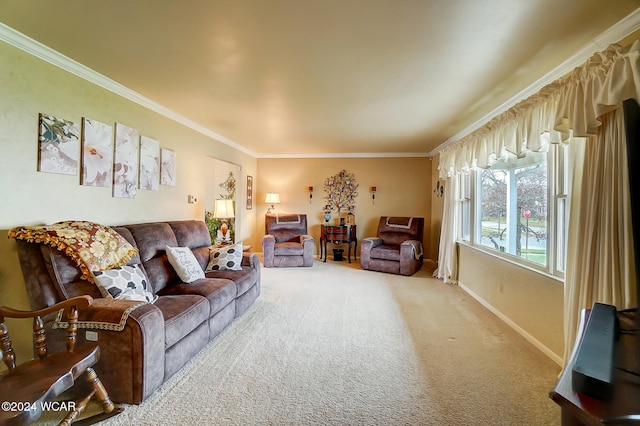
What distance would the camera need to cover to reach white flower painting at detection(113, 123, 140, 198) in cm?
277

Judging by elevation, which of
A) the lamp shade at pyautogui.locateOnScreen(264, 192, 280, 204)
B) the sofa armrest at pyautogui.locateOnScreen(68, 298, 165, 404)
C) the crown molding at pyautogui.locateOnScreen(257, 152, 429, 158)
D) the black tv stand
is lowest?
the sofa armrest at pyautogui.locateOnScreen(68, 298, 165, 404)

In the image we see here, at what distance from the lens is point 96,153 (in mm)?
2549

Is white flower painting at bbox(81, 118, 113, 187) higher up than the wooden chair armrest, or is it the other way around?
white flower painting at bbox(81, 118, 113, 187)

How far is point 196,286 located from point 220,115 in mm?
2242

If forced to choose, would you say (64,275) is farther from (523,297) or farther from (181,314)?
(523,297)

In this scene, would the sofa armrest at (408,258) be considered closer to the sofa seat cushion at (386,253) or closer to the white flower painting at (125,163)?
the sofa seat cushion at (386,253)

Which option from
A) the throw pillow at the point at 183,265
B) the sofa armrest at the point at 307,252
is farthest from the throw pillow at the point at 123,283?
the sofa armrest at the point at 307,252

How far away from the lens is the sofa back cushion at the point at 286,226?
231 inches

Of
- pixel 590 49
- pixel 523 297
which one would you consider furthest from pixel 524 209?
pixel 590 49

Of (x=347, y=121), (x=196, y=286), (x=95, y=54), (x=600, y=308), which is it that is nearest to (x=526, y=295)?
(x=600, y=308)

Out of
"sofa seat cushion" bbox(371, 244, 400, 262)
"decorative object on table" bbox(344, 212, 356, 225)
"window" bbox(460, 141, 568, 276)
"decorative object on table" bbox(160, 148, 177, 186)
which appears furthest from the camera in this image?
"decorative object on table" bbox(344, 212, 356, 225)

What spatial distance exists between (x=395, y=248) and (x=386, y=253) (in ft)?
0.94

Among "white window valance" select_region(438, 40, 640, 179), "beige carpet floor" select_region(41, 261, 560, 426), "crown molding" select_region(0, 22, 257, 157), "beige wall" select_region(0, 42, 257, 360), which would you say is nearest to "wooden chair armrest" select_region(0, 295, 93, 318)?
"beige carpet floor" select_region(41, 261, 560, 426)

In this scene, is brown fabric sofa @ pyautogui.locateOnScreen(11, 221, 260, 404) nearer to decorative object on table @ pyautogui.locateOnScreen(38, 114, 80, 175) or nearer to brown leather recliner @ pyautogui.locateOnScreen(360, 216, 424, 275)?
decorative object on table @ pyautogui.locateOnScreen(38, 114, 80, 175)
